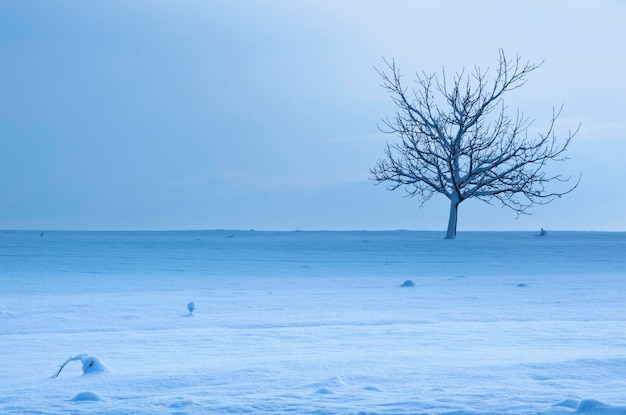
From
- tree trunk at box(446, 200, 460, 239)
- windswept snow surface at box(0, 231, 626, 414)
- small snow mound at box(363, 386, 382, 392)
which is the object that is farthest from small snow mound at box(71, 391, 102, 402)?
tree trunk at box(446, 200, 460, 239)

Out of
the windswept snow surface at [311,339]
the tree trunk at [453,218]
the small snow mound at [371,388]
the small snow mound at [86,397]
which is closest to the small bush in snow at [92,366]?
the windswept snow surface at [311,339]

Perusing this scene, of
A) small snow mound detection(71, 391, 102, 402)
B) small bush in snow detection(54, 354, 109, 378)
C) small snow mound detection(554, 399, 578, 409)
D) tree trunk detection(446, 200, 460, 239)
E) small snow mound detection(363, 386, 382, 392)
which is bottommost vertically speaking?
small snow mound detection(71, 391, 102, 402)

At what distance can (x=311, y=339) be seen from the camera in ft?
13.2

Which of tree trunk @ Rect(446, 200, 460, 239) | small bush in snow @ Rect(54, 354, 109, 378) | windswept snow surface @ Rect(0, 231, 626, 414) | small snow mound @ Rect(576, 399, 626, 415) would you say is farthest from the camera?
tree trunk @ Rect(446, 200, 460, 239)

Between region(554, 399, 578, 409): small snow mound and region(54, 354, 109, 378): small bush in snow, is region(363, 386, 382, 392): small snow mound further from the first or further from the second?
region(54, 354, 109, 378): small bush in snow

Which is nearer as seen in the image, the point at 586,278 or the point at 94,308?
the point at 94,308

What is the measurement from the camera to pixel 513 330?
432 centimetres

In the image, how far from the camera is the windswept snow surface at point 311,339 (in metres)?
2.56

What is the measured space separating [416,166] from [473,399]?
585 inches

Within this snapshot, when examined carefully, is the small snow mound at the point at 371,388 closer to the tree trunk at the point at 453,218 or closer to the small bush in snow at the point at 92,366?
the small bush in snow at the point at 92,366

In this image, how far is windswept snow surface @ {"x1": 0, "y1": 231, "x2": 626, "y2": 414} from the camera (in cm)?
256

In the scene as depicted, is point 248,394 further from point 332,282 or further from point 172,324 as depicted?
point 332,282

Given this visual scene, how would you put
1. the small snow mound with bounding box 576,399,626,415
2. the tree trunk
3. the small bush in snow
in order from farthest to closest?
the tree trunk → the small bush in snow → the small snow mound with bounding box 576,399,626,415

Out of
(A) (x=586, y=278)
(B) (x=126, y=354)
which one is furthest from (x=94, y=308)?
(A) (x=586, y=278)
